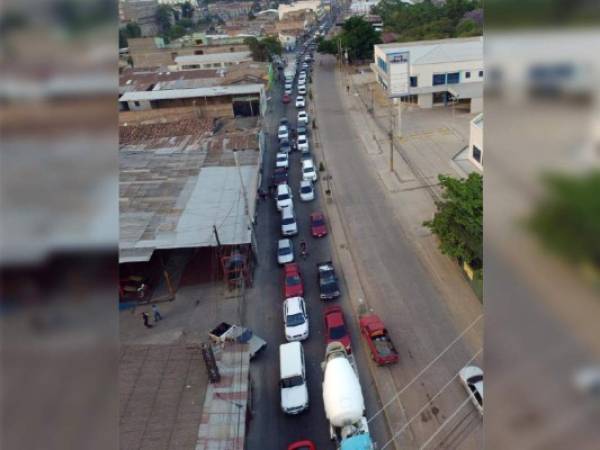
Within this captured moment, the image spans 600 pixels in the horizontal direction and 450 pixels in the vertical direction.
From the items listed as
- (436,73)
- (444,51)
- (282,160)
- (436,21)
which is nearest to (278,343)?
(282,160)

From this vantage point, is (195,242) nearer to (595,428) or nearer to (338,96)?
(595,428)

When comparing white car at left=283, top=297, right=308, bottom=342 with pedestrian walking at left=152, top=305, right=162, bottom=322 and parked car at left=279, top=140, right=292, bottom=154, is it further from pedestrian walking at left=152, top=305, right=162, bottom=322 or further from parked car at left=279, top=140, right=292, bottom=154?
parked car at left=279, top=140, right=292, bottom=154

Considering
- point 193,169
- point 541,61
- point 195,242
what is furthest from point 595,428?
point 193,169

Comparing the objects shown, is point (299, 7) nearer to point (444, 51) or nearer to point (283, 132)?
point (444, 51)

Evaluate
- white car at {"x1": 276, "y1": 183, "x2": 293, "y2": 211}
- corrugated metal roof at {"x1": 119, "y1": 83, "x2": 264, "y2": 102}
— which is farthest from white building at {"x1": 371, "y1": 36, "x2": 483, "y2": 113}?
white car at {"x1": 276, "y1": 183, "x2": 293, "y2": 211}

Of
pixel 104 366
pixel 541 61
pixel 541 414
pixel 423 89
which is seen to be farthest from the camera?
pixel 423 89

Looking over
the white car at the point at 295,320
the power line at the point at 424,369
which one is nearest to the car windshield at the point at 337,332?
the white car at the point at 295,320
